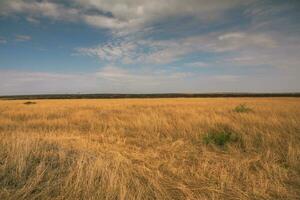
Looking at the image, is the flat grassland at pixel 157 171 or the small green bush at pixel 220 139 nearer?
the flat grassland at pixel 157 171

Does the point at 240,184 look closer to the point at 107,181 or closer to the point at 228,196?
the point at 228,196

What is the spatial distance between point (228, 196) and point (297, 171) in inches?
74.1

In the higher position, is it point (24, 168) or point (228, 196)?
point (24, 168)

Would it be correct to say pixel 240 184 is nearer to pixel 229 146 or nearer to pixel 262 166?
pixel 262 166

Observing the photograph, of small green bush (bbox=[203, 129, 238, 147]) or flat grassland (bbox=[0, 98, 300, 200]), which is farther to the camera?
small green bush (bbox=[203, 129, 238, 147])

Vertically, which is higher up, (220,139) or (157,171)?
(220,139)

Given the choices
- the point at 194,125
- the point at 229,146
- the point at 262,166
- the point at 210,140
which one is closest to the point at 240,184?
the point at 262,166

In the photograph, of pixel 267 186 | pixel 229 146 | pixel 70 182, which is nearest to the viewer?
pixel 70 182

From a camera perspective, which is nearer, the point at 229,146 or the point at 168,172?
the point at 168,172

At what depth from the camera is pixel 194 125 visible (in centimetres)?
952

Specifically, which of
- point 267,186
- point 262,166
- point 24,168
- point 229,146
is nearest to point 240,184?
point 267,186

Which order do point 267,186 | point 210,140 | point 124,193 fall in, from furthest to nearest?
point 210,140 → point 267,186 → point 124,193

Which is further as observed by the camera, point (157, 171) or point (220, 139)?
point (220, 139)

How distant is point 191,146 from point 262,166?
2121 mm
